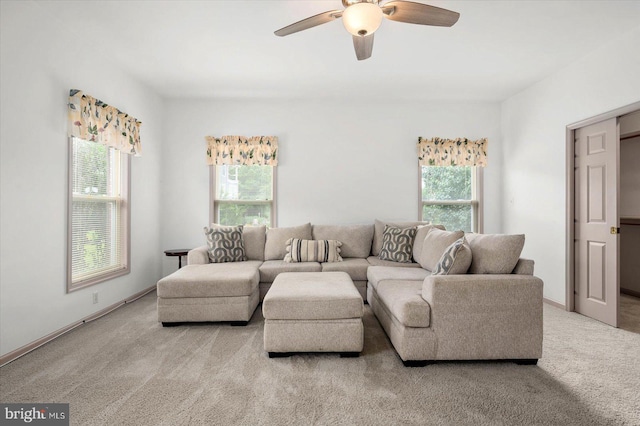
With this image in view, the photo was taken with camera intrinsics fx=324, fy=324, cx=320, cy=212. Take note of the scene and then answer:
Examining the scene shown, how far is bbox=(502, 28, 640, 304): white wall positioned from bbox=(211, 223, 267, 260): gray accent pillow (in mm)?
3464

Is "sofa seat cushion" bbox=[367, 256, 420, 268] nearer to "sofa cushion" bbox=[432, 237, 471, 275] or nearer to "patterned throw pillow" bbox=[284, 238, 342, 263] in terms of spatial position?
"patterned throw pillow" bbox=[284, 238, 342, 263]

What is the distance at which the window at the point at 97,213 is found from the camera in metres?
3.12

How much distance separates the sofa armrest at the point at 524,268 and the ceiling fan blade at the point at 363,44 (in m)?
1.93

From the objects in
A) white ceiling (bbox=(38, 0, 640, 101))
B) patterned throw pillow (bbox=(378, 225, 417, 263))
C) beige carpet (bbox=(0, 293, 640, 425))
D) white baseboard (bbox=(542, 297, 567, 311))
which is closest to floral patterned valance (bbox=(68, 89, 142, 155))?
white ceiling (bbox=(38, 0, 640, 101))

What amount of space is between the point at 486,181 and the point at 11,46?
17.8 ft

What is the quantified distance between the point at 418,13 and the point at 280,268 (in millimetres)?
2702

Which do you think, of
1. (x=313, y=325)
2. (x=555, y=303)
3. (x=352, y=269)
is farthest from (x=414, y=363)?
(x=555, y=303)

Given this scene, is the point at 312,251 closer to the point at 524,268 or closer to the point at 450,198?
the point at 524,268

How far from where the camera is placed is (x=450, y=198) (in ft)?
16.1

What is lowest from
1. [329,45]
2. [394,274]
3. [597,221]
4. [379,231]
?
[394,274]

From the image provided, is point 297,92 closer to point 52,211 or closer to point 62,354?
point 52,211

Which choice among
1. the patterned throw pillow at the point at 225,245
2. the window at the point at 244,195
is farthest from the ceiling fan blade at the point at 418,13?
the window at the point at 244,195

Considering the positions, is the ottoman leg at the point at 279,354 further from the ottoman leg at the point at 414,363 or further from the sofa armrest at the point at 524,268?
the sofa armrest at the point at 524,268

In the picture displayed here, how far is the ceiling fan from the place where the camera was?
1.86m
